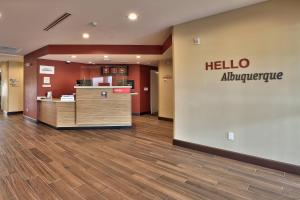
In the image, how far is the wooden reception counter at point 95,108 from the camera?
5.57 m

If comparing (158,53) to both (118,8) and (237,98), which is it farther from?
(237,98)

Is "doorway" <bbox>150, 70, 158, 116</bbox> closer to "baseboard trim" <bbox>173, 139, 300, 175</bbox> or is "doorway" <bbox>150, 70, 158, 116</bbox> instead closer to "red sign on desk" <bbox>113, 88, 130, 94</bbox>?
"red sign on desk" <bbox>113, 88, 130, 94</bbox>

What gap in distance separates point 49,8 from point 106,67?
5145mm

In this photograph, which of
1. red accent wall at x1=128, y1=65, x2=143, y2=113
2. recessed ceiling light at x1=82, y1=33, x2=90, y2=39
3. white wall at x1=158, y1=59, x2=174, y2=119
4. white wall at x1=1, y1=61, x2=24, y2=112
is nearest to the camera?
recessed ceiling light at x1=82, y1=33, x2=90, y2=39

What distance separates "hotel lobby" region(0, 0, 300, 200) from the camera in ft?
7.87

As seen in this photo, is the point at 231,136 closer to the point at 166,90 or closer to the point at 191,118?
the point at 191,118

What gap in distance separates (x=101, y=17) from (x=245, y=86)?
2.99 meters

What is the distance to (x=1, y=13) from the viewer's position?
3367 mm

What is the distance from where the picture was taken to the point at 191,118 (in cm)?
382

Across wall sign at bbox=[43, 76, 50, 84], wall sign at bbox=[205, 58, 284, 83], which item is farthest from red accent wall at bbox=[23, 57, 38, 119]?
wall sign at bbox=[205, 58, 284, 83]

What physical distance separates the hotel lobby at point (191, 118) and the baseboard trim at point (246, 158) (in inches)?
0.6

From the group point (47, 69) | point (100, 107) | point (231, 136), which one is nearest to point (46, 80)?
point (47, 69)

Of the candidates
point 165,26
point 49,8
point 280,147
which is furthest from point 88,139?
point 280,147

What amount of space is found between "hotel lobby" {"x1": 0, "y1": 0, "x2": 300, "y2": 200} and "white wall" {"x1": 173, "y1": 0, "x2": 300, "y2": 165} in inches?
0.6
